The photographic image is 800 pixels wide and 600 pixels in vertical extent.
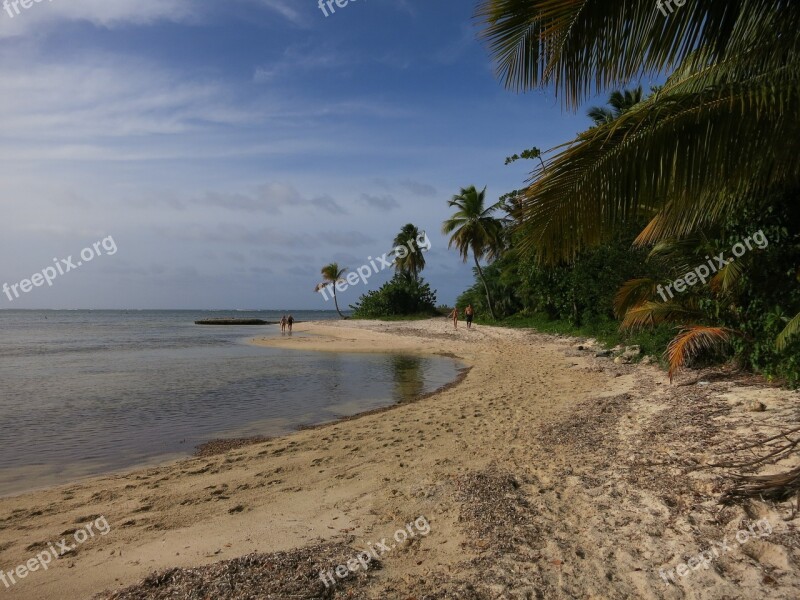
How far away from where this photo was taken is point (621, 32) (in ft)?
11.1

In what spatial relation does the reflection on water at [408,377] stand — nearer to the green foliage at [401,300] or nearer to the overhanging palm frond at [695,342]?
the overhanging palm frond at [695,342]

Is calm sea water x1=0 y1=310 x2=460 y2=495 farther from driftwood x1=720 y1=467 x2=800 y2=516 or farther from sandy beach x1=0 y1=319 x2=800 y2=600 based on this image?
driftwood x1=720 y1=467 x2=800 y2=516

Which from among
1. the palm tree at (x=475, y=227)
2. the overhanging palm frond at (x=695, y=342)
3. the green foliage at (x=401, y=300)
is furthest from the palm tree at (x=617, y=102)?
the green foliage at (x=401, y=300)

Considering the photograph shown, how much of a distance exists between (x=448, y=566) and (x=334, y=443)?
419 cm

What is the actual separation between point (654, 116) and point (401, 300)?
4748 cm

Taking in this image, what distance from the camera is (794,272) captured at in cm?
698

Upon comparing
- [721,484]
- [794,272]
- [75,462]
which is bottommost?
[75,462]

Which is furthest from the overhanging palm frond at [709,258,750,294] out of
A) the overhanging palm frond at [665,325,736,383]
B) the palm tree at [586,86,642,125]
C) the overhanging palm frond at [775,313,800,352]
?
the palm tree at [586,86,642,125]

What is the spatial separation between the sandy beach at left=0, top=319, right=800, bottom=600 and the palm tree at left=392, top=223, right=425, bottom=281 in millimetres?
45914

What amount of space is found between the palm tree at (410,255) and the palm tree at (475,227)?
616 inches

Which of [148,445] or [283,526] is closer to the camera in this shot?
[283,526]

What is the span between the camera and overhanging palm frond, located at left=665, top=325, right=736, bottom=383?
27.4 ft

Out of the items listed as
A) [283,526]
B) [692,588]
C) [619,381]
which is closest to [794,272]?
[619,381]

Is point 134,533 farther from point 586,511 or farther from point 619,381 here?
point 619,381
